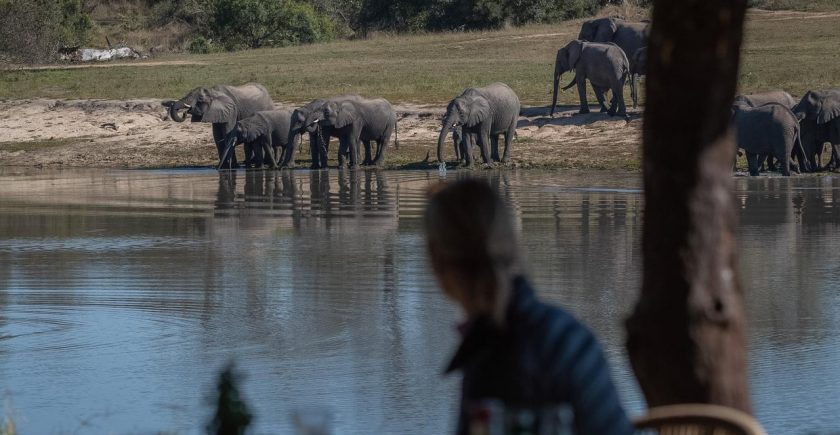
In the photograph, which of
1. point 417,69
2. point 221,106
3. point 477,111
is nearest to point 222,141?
point 221,106

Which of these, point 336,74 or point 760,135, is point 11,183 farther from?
point 336,74

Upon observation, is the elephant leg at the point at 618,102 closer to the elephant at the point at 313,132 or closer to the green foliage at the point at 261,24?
the elephant at the point at 313,132

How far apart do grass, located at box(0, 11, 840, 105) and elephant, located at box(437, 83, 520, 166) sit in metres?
5.60

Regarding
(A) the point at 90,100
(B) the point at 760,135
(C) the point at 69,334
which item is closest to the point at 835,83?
(B) the point at 760,135

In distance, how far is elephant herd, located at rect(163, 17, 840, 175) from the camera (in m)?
26.7

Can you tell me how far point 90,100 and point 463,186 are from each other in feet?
122

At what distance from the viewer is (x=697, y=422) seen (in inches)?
159

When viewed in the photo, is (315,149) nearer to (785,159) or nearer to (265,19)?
(785,159)

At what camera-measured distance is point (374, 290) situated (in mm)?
13328


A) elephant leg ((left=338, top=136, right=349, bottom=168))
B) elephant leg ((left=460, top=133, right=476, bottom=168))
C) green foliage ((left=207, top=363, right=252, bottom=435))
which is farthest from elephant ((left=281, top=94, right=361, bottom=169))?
green foliage ((left=207, top=363, right=252, bottom=435))

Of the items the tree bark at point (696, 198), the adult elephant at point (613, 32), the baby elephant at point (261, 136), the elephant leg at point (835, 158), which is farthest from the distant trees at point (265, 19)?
the tree bark at point (696, 198)

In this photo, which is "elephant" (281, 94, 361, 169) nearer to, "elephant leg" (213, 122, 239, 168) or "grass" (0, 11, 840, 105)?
"elephant leg" (213, 122, 239, 168)

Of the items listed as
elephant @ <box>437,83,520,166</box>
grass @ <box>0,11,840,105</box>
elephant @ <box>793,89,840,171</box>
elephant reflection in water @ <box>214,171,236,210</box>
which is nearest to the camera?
elephant reflection in water @ <box>214,171,236,210</box>

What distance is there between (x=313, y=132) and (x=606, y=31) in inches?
467
